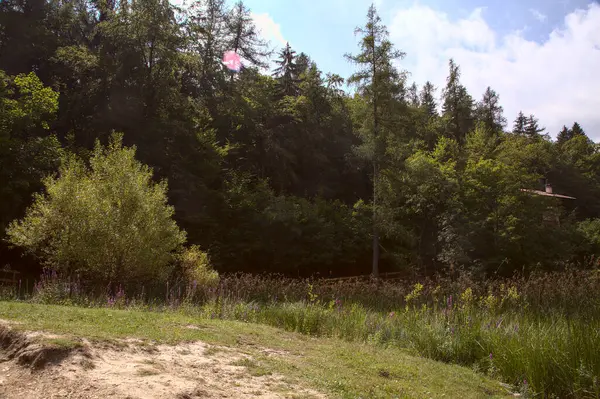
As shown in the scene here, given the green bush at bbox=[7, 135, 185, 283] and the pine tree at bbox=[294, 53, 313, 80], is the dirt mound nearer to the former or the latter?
the green bush at bbox=[7, 135, 185, 283]

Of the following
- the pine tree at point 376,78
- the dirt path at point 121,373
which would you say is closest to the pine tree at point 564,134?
the pine tree at point 376,78

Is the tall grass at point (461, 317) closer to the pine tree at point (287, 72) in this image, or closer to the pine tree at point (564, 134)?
the pine tree at point (287, 72)

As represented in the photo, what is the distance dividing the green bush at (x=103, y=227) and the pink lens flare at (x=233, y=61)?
76.2 feet

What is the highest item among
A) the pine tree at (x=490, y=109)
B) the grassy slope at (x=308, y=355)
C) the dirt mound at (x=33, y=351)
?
the pine tree at (x=490, y=109)

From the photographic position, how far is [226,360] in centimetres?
572

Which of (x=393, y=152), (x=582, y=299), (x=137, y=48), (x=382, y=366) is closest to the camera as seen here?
(x=382, y=366)

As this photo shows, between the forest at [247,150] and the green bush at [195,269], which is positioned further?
the forest at [247,150]

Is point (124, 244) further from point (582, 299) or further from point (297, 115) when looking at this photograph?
point (297, 115)

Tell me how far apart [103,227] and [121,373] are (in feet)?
30.9

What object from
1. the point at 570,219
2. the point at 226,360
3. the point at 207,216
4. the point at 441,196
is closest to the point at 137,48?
the point at 207,216

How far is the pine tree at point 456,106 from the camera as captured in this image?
43.8 m

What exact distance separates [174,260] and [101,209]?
3.94 m

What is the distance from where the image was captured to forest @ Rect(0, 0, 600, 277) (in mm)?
25125

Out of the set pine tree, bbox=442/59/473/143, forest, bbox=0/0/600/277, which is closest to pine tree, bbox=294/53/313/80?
forest, bbox=0/0/600/277
